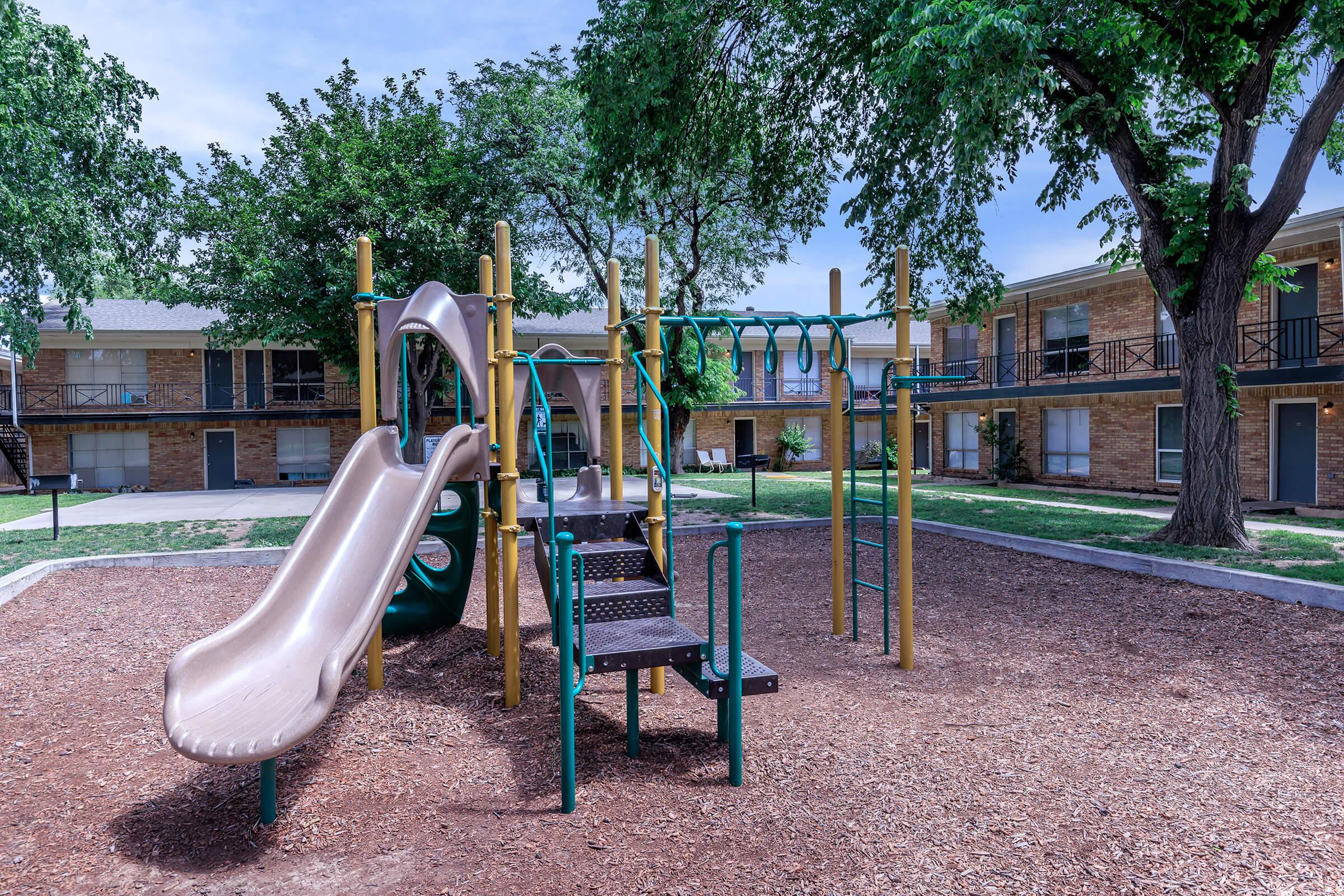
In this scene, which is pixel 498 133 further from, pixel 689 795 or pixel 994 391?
pixel 689 795

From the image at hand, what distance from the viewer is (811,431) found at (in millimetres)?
33531

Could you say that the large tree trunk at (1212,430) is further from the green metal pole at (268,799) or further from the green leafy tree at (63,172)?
the green leafy tree at (63,172)

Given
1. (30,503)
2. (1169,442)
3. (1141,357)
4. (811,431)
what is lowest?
(30,503)

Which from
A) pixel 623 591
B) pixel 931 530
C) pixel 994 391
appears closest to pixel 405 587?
pixel 623 591

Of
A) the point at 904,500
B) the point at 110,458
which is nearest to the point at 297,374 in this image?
the point at 110,458

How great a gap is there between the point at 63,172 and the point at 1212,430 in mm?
21037

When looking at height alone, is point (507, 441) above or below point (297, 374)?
below

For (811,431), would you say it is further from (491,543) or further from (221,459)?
(491,543)

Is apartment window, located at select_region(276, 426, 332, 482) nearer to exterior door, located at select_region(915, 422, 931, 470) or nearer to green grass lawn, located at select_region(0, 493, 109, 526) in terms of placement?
green grass lawn, located at select_region(0, 493, 109, 526)

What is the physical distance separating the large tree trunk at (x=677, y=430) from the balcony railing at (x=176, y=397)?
11.3 meters

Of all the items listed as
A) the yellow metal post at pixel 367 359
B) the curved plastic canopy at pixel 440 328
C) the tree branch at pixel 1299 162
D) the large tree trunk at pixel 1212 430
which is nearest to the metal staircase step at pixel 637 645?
the yellow metal post at pixel 367 359

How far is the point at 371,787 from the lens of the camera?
418 centimetres

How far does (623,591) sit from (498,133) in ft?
66.4

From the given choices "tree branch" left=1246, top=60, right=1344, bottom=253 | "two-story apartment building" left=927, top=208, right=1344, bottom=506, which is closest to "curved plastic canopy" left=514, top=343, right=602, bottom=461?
"tree branch" left=1246, top=60, right=1344, bottom=253
